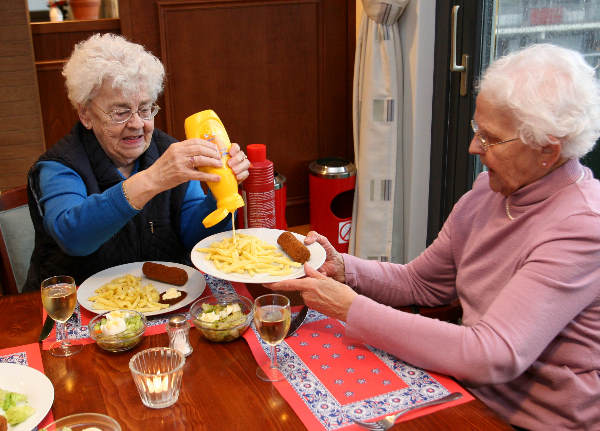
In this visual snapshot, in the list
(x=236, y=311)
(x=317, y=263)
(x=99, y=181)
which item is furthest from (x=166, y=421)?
(x=99, y=181)

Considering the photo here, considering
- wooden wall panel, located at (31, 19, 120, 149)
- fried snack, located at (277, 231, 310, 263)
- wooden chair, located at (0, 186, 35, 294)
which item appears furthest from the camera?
wooden wall panel, located at (31, 19, 120, 149)

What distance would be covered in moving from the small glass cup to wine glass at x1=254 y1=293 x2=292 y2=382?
17cm

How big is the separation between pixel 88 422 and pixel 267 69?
320cm

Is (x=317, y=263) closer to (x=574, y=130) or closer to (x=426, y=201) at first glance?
(x=574, y=130)

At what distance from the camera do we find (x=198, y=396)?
122 centimetres

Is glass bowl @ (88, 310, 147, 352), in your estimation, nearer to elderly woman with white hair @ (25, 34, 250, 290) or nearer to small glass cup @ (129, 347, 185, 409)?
small glass cup @ (129, 347, 185, 409)

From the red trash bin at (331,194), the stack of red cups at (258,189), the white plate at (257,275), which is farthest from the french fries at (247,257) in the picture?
the red trash bin at (331,194)

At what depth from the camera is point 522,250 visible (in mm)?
1425

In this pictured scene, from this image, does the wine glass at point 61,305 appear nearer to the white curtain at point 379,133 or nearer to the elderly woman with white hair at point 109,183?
the elderly woman with white hair at point 109,183

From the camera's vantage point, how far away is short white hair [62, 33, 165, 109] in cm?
187

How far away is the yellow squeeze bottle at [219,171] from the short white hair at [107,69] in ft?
1.12

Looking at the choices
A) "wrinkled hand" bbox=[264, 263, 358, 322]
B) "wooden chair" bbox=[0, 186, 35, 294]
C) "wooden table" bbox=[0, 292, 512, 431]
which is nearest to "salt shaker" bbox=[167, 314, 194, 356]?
"wooden table" bbox=[0, 292, 512, 431]

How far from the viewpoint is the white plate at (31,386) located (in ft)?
3.77

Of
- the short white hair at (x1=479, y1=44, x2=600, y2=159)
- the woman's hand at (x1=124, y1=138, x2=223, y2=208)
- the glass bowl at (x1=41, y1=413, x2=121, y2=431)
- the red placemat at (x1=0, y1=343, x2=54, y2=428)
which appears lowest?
the red placemat at (x1=0, y1=343, x2=54, y2=428)
